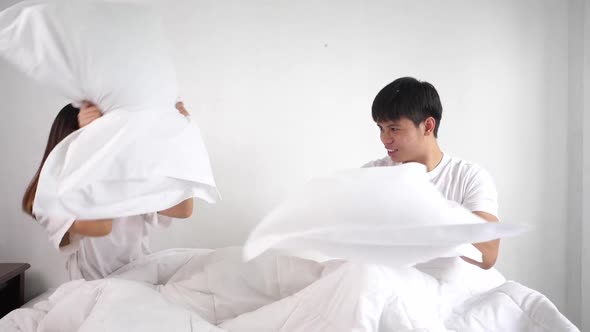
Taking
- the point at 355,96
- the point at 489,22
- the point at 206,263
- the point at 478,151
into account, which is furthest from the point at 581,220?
the point at 206,263

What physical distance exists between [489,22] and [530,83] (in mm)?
345

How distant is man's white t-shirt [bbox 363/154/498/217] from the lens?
1.53 meters

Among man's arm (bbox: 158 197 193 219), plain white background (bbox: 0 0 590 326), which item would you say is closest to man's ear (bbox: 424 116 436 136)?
plain white background (bbox: 0 0 590 326)

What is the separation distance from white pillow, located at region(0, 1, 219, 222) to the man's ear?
2.85 feet

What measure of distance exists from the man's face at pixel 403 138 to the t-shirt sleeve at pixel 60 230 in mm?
1007

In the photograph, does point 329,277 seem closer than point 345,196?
No

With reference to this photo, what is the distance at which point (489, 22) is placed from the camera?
7.38 feet

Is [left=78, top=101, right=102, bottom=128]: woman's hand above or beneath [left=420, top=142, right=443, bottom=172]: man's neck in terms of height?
above

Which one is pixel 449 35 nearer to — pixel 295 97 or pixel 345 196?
pixel 295 97

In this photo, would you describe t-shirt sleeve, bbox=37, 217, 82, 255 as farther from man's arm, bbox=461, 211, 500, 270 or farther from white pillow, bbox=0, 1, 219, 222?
man's arm, bbox=461, 211, 500, 270

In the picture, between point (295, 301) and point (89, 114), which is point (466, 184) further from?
point (89, 114)

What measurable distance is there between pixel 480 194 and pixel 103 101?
1139 mm

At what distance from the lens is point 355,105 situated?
7.19ft

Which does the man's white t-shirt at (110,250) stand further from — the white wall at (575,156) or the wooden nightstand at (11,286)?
the white wall at (575,156)
